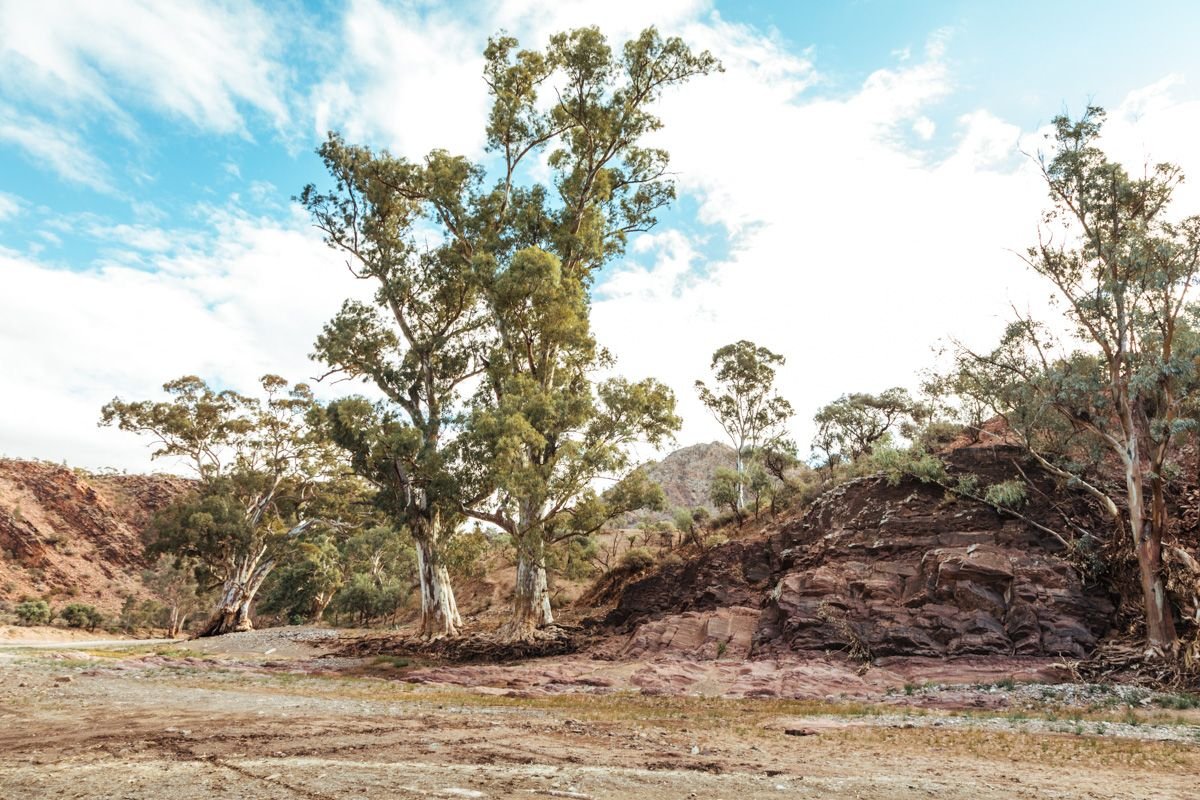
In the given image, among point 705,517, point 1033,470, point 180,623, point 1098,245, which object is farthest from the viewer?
point 180,623

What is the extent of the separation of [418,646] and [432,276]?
15395 mm

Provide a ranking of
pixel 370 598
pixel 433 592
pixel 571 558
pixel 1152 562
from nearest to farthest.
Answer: pixel 1152 562
pixel 571 558
pixel 433 592
pixel 370 598

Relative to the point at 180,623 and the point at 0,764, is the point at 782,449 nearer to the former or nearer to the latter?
the point at 0,764

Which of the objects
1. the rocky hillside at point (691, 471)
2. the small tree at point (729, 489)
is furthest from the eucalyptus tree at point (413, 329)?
the rocky hillside at point (691, 471)

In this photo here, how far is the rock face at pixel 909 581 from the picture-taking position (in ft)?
57.2

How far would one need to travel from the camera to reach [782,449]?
151ft

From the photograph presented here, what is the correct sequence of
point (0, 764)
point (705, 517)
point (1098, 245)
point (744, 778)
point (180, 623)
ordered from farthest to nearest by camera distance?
point (180, 623) → point (705, 517) → point (1098, 245) → point (744, 778) → point (0, 764)

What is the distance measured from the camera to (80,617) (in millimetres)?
48219

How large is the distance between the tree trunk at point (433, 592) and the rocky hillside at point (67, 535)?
48.5 meters

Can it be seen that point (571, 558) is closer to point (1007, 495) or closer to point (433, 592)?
point (433, 592)

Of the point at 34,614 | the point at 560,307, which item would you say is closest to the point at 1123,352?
the point at 560,307

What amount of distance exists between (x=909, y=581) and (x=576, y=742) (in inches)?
602

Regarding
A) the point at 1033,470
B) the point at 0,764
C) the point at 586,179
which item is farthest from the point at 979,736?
the point at 586,179

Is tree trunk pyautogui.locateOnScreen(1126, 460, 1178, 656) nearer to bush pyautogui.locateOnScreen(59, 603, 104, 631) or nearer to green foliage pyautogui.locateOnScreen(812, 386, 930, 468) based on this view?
green foliage pyautogui.locateOnScreen(812, 386, 930, 468)
